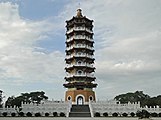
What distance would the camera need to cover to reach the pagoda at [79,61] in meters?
53.5

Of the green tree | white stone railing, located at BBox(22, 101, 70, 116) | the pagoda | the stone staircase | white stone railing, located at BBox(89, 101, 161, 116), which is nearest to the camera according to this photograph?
the stone staircase

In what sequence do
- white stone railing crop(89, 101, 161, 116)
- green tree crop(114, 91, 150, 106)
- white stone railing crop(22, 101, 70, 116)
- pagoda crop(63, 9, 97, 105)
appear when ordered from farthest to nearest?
green tree crop(114, 91, 150, 106) < pagoda crop(63, 9, 97, 105) < white stone railing crop(89, 101, 161, 116) < white stone railing crop(22, 101, 70, 116)

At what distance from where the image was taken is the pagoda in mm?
53531

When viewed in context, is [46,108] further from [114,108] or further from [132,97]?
[132,97]

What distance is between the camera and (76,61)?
55.1 meters

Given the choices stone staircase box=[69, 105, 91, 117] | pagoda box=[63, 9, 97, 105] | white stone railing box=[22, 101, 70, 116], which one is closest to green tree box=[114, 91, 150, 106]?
pagoda box=[63, 9, 97, 105]

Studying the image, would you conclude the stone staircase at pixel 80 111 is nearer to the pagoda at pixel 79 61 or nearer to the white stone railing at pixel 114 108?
the white stone railing at pixel 114 108

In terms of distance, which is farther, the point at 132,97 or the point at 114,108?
the point at 132,97


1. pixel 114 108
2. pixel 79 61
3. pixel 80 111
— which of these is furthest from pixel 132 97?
pixel 80 111

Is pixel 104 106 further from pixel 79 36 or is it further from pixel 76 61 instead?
pixel 79 36

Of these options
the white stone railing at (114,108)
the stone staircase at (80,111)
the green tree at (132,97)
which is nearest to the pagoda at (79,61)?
the stone staircase at (80,111)

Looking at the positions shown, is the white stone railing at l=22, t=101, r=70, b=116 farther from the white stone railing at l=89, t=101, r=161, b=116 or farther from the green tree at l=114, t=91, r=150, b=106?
the green tree at l=114, t=91, r=150, b=106

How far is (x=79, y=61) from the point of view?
55.2 m

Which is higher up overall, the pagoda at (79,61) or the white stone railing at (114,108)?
the pagoda at (79,61)
